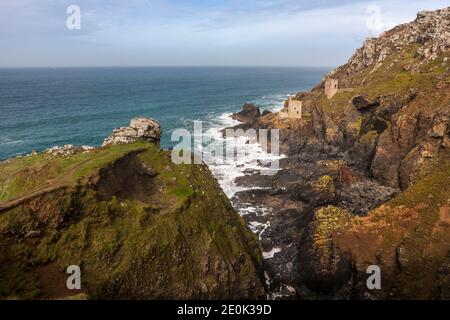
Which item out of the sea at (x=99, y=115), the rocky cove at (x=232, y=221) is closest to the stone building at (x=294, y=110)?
the sea at (x=99, y=115)

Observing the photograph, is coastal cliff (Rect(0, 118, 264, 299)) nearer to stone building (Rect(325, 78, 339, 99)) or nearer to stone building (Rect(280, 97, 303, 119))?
stone building (Rect(280, 97, 303, 119))

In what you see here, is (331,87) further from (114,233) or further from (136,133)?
(114,233)

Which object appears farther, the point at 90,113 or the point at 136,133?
the point at 90,113

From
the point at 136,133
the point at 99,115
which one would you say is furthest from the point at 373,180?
the point at 99,115

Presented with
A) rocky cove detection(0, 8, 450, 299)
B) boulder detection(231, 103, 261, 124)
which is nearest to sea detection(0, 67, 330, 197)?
boulder detection(231, 103, 261, 124)

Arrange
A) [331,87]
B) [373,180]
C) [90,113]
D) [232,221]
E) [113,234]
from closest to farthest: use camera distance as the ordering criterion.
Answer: [113,234] < [232,221] < [373,180] < [331,87] < [90,113]

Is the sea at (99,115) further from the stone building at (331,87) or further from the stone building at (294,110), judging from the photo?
the stone building at (331,87)
